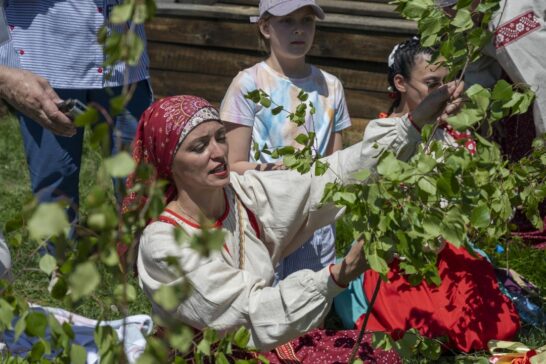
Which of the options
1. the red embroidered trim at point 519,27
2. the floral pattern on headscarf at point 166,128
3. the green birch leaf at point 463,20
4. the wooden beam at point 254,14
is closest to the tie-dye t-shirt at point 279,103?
the red embroidered trim at point 519,27

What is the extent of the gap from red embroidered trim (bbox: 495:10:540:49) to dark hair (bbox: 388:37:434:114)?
1.00 feet

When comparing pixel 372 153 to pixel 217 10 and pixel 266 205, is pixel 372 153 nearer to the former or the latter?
pixel 266 205

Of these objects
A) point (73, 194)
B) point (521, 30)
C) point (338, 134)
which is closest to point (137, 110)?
point (73, 194)

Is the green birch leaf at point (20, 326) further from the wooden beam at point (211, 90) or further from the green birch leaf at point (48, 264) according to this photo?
the wooden beam at point (211, 90)

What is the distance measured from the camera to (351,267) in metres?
2.34

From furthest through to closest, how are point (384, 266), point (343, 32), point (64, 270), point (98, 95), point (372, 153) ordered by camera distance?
point (343, 32), point (98, 95), point (372, 153), point (384, 266), point (64, 270)

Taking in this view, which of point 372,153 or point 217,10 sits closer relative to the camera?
point 372,153

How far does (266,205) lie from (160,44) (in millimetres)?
3476

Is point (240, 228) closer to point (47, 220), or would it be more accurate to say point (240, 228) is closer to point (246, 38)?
point (47, 220)

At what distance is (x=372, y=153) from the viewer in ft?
8.84

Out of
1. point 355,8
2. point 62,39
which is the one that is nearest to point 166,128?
point 62,39

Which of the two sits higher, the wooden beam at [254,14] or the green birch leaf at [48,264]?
the green birch leaf at [48,264]

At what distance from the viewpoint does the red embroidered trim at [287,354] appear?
2951mm

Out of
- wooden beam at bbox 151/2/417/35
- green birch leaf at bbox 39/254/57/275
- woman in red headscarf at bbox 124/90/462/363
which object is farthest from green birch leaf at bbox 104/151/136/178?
wooden beam at bbox 151/2/417/35
